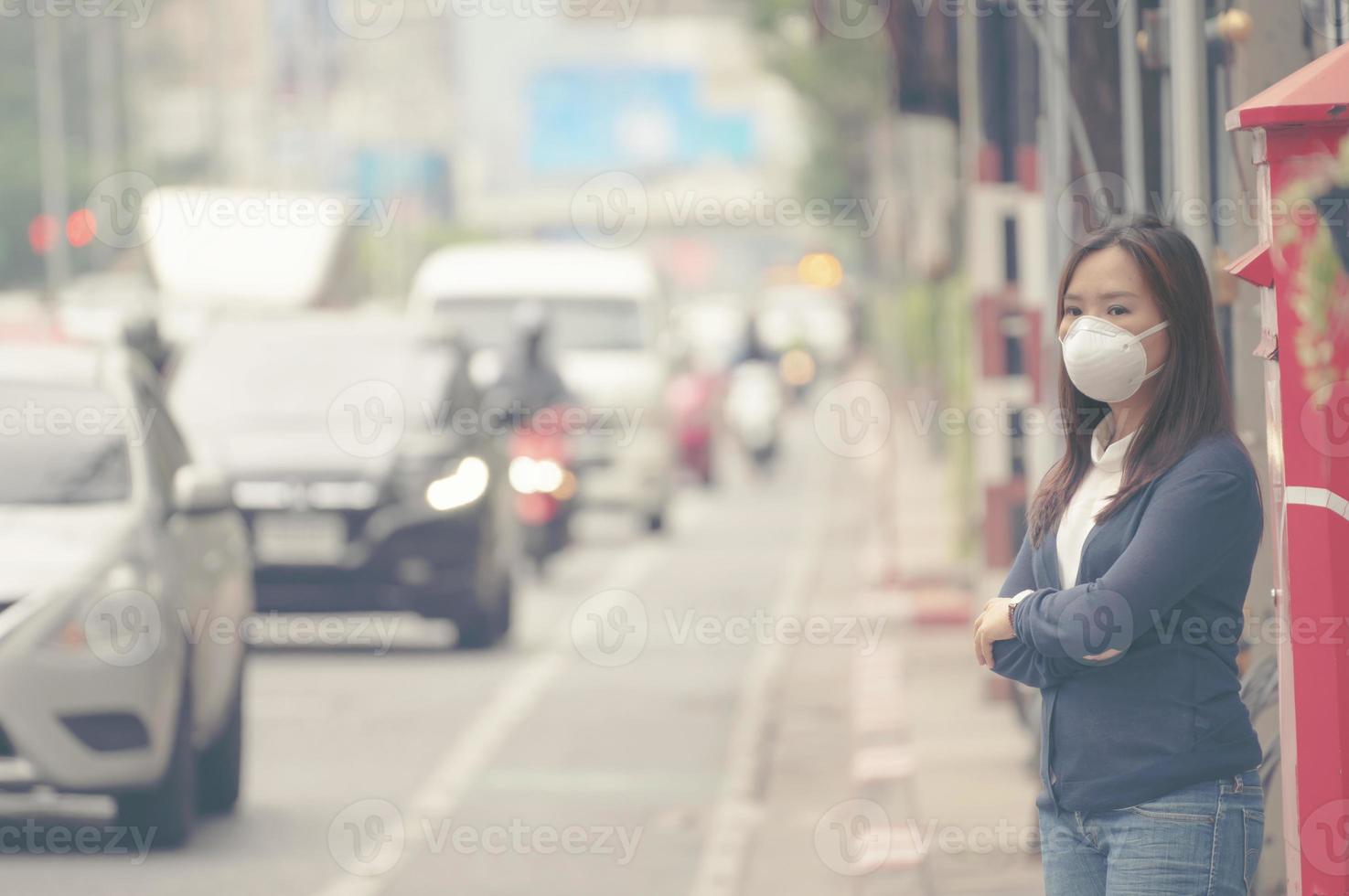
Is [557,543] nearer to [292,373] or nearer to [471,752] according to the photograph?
[292,373]

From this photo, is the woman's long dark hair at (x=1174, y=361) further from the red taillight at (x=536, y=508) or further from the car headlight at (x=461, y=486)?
the red taillight at (x=536, y=508)

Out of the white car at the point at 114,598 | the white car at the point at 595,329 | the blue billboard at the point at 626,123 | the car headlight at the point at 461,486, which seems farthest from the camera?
the blue billboard at the point at 626,123

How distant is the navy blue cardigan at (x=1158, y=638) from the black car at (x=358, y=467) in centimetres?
980

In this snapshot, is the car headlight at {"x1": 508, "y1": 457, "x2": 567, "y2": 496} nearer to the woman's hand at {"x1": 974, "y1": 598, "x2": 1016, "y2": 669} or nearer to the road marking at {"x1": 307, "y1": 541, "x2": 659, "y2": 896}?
the road marking at {"x1": 307, "y1": 541, "x2": 659, "y2": 896}

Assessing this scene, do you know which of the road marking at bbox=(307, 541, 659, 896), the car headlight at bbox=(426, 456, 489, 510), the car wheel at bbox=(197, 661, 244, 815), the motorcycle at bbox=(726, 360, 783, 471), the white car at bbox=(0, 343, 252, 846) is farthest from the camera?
the motorcycle at bbox=(726, 360, 783, 471)

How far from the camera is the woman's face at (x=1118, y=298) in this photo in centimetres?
393

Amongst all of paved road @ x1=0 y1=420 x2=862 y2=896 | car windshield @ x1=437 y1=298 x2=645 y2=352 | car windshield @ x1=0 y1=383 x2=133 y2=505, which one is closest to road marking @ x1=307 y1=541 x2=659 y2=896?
paved road @ x1=0 y1=420 x2=862 y2=896

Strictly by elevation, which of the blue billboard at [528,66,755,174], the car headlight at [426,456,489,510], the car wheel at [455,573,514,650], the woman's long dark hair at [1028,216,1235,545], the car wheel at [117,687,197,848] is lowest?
the car wheel at [455,573,514,650]

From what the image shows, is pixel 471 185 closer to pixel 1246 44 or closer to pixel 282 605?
pixel 282 605

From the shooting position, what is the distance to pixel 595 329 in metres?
21.2

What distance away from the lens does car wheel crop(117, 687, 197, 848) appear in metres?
8.01

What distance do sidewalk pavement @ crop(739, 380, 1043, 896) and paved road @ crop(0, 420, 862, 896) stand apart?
0.20m

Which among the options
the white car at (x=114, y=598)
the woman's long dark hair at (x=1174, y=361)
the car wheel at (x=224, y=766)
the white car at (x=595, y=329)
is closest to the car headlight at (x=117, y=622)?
the white car at (x=114, y=598)

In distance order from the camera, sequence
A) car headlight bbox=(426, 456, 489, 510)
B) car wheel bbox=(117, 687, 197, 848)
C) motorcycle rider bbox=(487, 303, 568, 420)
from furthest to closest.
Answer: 1. motorcycle rider bbox=(487, 303, 568, 420)
2. car headlight bbox=(426, 456, 489, 510)
3. car wheel bbox=(117, 687, 197, 848)
